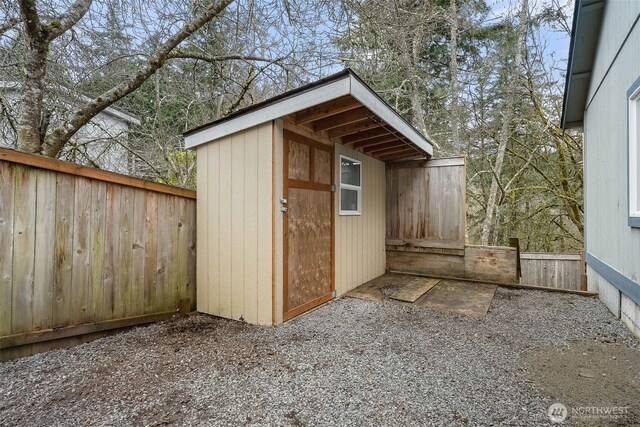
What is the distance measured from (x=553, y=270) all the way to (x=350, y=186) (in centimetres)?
477

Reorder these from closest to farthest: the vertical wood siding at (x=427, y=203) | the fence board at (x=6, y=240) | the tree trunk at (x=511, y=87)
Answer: the fence board at (x=6, y=240) < the vertical wood siding at (x=427, y=203) < the tree trunk at (x=511, y=87)

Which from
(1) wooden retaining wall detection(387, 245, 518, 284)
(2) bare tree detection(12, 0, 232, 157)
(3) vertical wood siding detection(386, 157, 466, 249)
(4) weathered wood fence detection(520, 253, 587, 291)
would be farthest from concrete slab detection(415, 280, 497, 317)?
(2) bare tree detection(12, 0, 232, 157)

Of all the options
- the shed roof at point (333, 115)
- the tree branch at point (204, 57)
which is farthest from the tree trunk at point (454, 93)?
the tree branch at point (204, 57)

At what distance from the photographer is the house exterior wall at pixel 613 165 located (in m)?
2.85

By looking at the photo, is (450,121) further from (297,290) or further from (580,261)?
(297,290)

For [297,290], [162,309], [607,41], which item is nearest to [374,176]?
[297,290]

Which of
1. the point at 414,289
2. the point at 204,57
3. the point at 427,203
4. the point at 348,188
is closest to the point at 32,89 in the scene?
the point at 204,57

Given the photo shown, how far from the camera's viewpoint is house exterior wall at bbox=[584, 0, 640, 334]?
2848mm

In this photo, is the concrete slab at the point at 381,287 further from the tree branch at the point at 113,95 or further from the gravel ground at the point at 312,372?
the tree branch at the point at 113,95

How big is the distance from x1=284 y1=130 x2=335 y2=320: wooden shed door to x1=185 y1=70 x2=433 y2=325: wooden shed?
1cm

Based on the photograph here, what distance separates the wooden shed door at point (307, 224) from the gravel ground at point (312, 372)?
374 mm

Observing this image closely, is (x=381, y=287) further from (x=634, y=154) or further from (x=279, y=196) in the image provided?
(x=634, y=154)

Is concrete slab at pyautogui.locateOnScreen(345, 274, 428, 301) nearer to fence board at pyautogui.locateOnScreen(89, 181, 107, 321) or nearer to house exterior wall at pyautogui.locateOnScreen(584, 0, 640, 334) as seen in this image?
house exterior wall at pyautogui.locateOnScreen(584, 0, 640, 334)

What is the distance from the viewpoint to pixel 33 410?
179 centimetres
